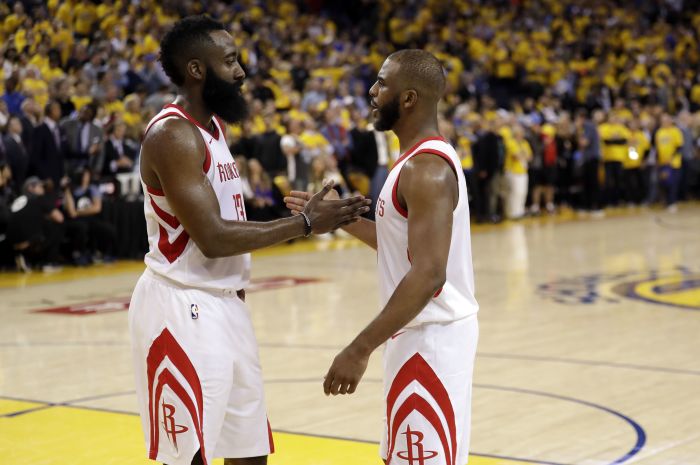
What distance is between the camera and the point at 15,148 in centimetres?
1397

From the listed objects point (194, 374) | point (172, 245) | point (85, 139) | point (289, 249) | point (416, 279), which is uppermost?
point (85, 139)

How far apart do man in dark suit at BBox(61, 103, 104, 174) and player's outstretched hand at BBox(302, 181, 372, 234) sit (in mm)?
11067

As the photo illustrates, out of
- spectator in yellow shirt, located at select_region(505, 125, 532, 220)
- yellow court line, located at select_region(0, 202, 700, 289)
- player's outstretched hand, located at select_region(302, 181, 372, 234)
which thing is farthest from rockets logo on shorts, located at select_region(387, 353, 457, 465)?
spectator in yellow shirt, located at select_region(505, 125, 532, 220)

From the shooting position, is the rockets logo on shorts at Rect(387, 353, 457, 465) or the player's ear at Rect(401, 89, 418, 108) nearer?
the rockets logo on shorts at Rect(387, 353, 457, 465)

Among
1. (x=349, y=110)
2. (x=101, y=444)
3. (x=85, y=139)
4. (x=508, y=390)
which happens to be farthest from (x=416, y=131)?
(x=349, y=110)

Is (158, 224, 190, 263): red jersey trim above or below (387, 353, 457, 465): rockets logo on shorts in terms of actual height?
above

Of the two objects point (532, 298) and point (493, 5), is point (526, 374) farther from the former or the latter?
point (493, 5)

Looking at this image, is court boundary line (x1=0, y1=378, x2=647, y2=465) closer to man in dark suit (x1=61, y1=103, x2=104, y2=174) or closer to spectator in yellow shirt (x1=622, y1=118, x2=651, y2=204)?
man in dark suit (x1=61, y1=103, x2=104, y2=174)

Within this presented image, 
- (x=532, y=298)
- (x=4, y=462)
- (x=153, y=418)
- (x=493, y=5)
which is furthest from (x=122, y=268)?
(x=493, y=5)

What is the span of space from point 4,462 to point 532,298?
21.3ft

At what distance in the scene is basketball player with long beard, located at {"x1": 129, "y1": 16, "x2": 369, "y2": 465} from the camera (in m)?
3.92

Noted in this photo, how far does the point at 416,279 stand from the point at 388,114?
0.59 metres

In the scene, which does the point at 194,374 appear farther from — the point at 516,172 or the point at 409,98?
the point at 516,172

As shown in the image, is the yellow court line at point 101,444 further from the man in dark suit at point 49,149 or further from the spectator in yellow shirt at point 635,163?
the spectator in yellow shirt at point 635,163
